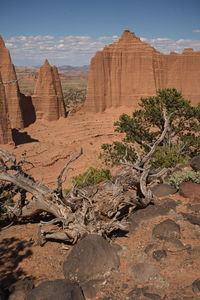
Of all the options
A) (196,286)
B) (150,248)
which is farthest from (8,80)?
(196,286)

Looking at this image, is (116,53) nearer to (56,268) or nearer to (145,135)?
(145,135)

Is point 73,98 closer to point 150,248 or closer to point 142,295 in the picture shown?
point 150,248

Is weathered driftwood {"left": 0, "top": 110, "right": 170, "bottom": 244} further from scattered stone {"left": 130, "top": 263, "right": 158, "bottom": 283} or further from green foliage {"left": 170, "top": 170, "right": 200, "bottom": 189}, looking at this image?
green foliage {"left": 170, "top": 170, "right": 200, "bottom": 189}

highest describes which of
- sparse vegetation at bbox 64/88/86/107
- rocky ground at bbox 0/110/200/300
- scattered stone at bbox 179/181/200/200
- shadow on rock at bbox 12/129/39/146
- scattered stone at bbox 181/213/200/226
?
sparse vegetation at bbox 64/88/86/107

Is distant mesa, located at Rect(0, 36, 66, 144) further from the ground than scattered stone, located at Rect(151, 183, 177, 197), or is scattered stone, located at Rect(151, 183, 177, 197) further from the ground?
distant mesa, located at Rect(0, 36, 66, 144)

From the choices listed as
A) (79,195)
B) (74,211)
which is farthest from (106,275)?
(79,195)

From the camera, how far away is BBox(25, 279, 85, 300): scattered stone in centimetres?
419

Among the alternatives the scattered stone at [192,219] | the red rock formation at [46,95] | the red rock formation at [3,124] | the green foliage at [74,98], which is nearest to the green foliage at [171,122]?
the scattered stone at [192,219]

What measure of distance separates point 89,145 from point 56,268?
95.3ft

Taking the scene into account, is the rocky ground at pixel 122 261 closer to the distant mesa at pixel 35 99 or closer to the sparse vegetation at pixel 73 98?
the distant mesa at pixel 35 99

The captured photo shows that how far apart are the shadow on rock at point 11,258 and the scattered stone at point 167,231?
9.82 feet

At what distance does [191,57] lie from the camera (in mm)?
42625

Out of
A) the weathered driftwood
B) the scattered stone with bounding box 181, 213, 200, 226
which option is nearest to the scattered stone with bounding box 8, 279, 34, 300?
the weathered driftwood

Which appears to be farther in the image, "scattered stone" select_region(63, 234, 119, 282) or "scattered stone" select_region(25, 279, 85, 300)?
"scattered stone" select_region(63, 234, 119, 282)
